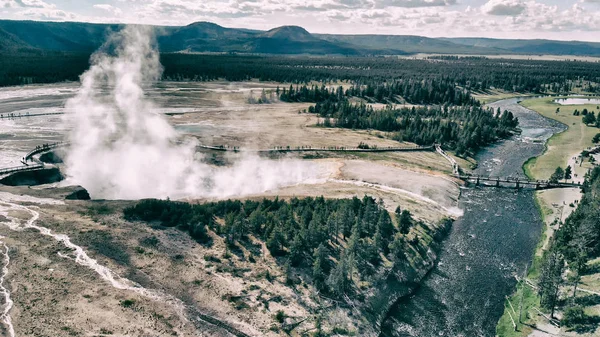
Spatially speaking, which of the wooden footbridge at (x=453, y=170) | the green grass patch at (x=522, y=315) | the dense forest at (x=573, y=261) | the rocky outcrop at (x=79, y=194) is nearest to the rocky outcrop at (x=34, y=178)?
the wooden footbridge at (x=453, y=170)

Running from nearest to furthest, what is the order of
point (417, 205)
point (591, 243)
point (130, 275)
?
point (130, 275)
point (591, 243)
point (417, 205)

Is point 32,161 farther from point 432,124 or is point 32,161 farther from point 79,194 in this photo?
point 432,124

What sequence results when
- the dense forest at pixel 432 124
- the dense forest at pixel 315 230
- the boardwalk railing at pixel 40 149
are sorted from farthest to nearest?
1. the dense forest at pixel 432 124
2. the boardwalk railing at pixel 40 149
3. the dense forest at pixel 315 230

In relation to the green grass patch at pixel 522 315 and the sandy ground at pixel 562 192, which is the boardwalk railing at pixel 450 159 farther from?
the green grass patch at pixel 522 315

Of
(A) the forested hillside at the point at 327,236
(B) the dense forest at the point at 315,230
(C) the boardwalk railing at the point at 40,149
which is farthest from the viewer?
(C) the boardwalk railing at the point at 40,149

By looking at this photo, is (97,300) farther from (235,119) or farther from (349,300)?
(235,119)

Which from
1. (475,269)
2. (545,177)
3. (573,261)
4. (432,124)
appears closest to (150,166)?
(475,269)

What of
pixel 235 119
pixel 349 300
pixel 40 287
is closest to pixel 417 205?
pixel 349 300

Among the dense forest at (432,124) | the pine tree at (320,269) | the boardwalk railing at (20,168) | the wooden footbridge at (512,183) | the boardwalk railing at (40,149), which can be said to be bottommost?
the pine tree at (320,269)
